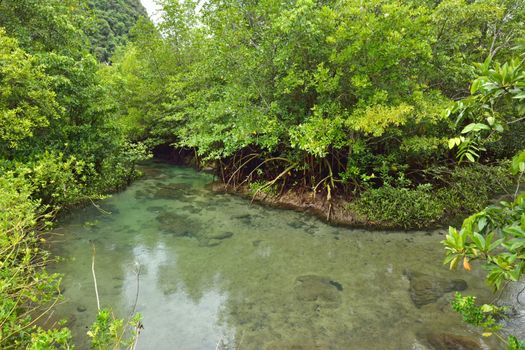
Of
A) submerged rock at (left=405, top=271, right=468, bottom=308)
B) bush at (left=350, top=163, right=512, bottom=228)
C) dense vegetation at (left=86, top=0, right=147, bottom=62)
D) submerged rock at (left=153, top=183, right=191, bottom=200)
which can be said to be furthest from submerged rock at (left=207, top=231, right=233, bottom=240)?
dense vegetation at (left=86, top=0, right=147, bottom=62)

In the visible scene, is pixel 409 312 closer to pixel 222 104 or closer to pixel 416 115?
pixel 416 115

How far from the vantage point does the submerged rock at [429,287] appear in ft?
17.5

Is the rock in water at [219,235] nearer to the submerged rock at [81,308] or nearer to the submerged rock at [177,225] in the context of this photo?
the submerged rock at [177,225]

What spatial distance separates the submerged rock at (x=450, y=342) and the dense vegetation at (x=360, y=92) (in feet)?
12.7

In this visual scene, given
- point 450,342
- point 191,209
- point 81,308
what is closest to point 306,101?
point 191,209

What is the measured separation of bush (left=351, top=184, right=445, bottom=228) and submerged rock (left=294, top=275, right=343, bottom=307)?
2990 mm

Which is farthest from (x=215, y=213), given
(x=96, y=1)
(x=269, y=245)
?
(x=96, y=1)

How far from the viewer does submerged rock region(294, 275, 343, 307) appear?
5.36 metres

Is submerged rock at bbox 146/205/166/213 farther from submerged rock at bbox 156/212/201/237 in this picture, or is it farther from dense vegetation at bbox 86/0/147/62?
dense vegetation at bbox 86/0/147/62

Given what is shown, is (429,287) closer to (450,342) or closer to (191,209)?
(450,342)

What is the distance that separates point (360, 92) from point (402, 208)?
10.4 ft

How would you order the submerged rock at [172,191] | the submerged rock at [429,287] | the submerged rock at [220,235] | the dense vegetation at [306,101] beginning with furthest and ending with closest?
the submerged rock at [172,191], the submerged rock at [220,235], the dense vegetation at [306,101], the submerged rock at [429,287]

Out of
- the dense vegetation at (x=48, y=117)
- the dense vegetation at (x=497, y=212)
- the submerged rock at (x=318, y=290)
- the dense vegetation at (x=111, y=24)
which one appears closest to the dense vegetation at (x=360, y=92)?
the submerged rock at (x=318, y=290)

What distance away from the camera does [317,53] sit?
7.97 m
